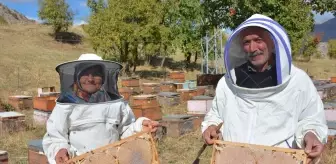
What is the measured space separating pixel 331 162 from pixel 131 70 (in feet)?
60.4

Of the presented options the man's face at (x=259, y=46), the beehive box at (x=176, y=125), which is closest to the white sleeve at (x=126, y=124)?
the man's face at (x=259, y=46)

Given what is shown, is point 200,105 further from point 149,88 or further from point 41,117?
point 149,88

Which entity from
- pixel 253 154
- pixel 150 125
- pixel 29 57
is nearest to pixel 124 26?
pixel 29 57

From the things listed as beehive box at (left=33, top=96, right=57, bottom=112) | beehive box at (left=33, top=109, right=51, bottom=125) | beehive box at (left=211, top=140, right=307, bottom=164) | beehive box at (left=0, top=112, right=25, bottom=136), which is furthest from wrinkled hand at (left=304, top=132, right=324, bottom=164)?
beehive box at (left=33, top=109, right=51, bottom=125)

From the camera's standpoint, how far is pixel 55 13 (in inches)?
1221

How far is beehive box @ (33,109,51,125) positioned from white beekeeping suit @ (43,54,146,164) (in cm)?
633

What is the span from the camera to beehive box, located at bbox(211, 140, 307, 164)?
1.75 m

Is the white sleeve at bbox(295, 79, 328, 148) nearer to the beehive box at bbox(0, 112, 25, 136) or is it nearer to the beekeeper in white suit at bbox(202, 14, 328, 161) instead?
the beekeeper in white suit at bbox(202, 14, 328, 161)

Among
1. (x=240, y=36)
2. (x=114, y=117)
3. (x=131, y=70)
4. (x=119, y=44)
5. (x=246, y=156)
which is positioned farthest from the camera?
(x=131, y=70)

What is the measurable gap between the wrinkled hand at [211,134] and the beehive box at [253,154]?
43 mm

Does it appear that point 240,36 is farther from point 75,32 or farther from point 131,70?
point 75,32

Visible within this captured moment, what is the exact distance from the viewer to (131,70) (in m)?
23.0

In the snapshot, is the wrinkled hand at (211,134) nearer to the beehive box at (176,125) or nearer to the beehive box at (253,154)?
the beehive box at (253,154)

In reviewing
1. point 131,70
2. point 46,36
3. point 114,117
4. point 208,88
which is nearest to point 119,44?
point 131,70
